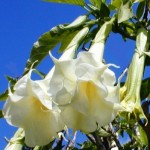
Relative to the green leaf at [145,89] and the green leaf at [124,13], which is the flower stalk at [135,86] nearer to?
the green leaf at [124,13]

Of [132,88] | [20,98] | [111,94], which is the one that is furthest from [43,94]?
[132,88]

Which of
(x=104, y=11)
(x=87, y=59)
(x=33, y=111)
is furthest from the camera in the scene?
(x=104, y=11)

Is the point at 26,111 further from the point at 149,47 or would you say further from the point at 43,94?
the point at 149,47

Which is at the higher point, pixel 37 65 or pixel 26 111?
pixel 37 65

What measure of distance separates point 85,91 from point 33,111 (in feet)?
0.75

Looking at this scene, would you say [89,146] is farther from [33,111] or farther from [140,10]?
[33,111]

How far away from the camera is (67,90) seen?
4.93ft

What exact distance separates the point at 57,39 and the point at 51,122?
→ 0.76 m

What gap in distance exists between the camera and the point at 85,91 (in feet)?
5.07

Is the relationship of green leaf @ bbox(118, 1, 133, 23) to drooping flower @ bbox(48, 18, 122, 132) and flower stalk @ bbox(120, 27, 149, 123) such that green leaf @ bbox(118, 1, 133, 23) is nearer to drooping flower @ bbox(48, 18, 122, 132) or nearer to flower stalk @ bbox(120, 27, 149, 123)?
flower stalk @ bbox(120, 27, 149, 123)

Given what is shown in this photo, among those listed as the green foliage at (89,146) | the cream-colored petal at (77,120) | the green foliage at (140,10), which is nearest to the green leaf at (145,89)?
the green foliage at (140,10)

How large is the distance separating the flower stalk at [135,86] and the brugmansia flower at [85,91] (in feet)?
0.61

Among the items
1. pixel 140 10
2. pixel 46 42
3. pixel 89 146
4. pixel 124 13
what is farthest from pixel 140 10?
pixel 89 146

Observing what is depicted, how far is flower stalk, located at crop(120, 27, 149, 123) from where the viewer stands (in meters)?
1.72
